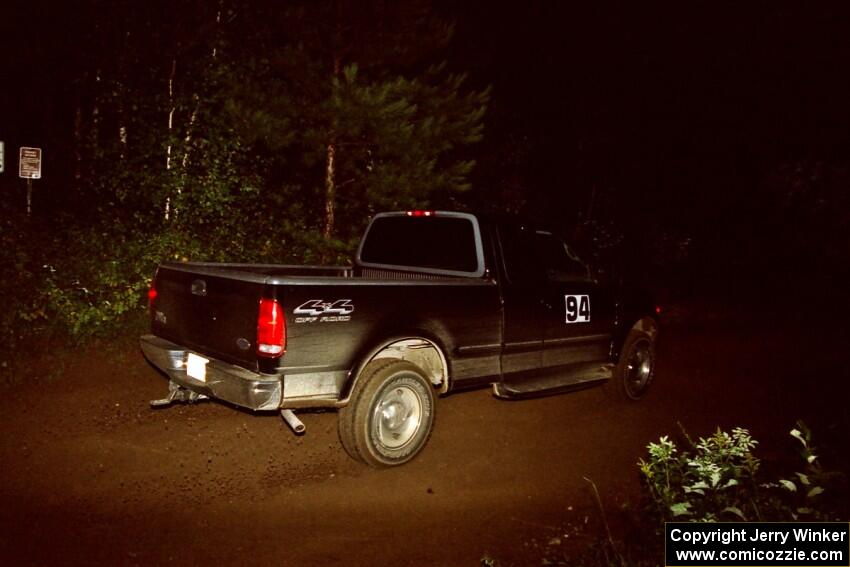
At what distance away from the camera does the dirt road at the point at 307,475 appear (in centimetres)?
383

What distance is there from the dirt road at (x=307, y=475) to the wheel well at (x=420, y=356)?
630mm

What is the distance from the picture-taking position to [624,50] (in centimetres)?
2344

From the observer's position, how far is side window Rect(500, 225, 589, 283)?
601 centimetres

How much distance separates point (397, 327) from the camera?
5031 mm

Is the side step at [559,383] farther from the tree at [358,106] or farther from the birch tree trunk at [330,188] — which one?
the birch tree trunk at [330,188]

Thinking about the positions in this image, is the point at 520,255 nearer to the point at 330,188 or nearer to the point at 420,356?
the point at 420,356

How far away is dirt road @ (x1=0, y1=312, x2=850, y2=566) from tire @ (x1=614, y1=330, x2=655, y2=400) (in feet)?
0.56

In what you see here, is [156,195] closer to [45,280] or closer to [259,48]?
[45,280]

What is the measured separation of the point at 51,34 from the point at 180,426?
11.6 m

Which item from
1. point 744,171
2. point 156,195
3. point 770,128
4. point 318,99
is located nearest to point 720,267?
point 744,171

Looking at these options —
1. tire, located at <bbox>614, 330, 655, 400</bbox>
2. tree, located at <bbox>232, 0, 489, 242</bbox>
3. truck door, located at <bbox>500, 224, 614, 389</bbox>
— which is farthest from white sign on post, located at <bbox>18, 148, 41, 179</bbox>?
tire, located at <bbox>614, 330, 655, 400</bbox>

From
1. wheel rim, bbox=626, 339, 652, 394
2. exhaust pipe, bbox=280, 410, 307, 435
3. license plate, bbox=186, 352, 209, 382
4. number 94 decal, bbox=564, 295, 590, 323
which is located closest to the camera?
exhaust pipe, bbox=280, 410, 307, 435

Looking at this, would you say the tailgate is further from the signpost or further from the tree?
the tree

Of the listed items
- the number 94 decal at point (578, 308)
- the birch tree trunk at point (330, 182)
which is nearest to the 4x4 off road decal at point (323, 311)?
the number 94 decal at point (578, 308)
